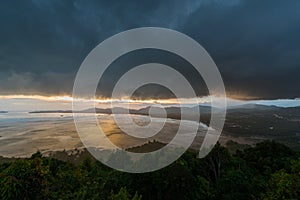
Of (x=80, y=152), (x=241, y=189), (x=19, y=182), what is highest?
(x=19, y=182)

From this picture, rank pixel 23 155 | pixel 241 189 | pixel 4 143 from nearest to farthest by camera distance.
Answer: pixel 241 189 → pixel 23 155 → pixel 4 143

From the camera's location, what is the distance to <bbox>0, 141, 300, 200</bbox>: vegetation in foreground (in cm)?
1675

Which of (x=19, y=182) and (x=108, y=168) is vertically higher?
(x=19, y=182)

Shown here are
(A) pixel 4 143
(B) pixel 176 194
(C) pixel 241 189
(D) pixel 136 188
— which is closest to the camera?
(C) pixel 241 189

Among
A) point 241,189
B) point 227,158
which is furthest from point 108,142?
point 241,189

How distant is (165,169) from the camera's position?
31094 millimetres

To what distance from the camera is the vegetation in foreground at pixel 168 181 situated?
1675cm

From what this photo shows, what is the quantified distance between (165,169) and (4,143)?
294ft

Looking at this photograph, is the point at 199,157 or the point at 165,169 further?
the point at 199,157

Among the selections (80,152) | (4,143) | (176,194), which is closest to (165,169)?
(176,194)

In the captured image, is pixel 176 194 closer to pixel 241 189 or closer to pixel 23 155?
pixel 241 189

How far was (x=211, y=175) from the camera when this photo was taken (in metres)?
46.3

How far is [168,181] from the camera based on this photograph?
1176 inches

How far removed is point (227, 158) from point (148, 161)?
20.5 metres
